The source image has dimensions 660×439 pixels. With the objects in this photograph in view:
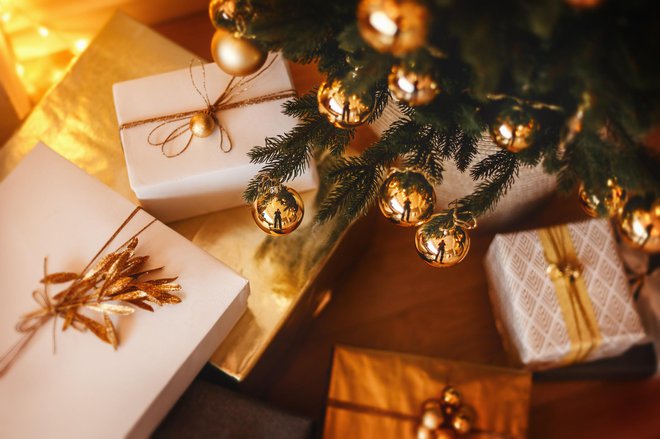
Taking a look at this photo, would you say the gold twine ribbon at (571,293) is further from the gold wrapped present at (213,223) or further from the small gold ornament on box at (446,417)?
the gold wrapped present at (213,223)

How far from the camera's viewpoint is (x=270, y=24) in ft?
1.67

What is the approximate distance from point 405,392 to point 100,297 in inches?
18.4

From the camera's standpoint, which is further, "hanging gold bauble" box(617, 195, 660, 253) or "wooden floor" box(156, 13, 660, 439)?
"wooden floor" box(156, 13, 660, 439)

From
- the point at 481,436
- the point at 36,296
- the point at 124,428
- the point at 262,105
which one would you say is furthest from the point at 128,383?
the point at 481,436

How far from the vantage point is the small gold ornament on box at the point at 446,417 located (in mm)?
789

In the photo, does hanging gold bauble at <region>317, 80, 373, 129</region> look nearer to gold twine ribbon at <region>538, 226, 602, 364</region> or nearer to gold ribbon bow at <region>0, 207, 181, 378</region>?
gold ribbon bow at <region>0, 207, 181, 378</region>

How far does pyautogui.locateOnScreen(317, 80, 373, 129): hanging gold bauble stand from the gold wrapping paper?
408 mm

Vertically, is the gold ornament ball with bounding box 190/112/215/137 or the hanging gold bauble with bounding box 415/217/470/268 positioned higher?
the hanging gold bauble with bounding box 415/217/470/268

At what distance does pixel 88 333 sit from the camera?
649 millimetres

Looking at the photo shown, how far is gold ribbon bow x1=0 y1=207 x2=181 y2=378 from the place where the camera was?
2.12ft

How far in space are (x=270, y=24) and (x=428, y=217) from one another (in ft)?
0.96

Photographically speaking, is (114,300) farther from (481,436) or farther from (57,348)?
(481,436)

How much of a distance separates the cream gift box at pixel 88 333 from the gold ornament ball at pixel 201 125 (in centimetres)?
13

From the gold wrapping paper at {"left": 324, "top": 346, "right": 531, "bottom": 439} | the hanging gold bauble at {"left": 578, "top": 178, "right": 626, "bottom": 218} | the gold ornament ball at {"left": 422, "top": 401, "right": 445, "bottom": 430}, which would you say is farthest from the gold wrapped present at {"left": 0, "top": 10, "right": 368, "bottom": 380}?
the hanging gold bauble at {"left": 578, "top": 178, "right": 626, "bottom": 218}
